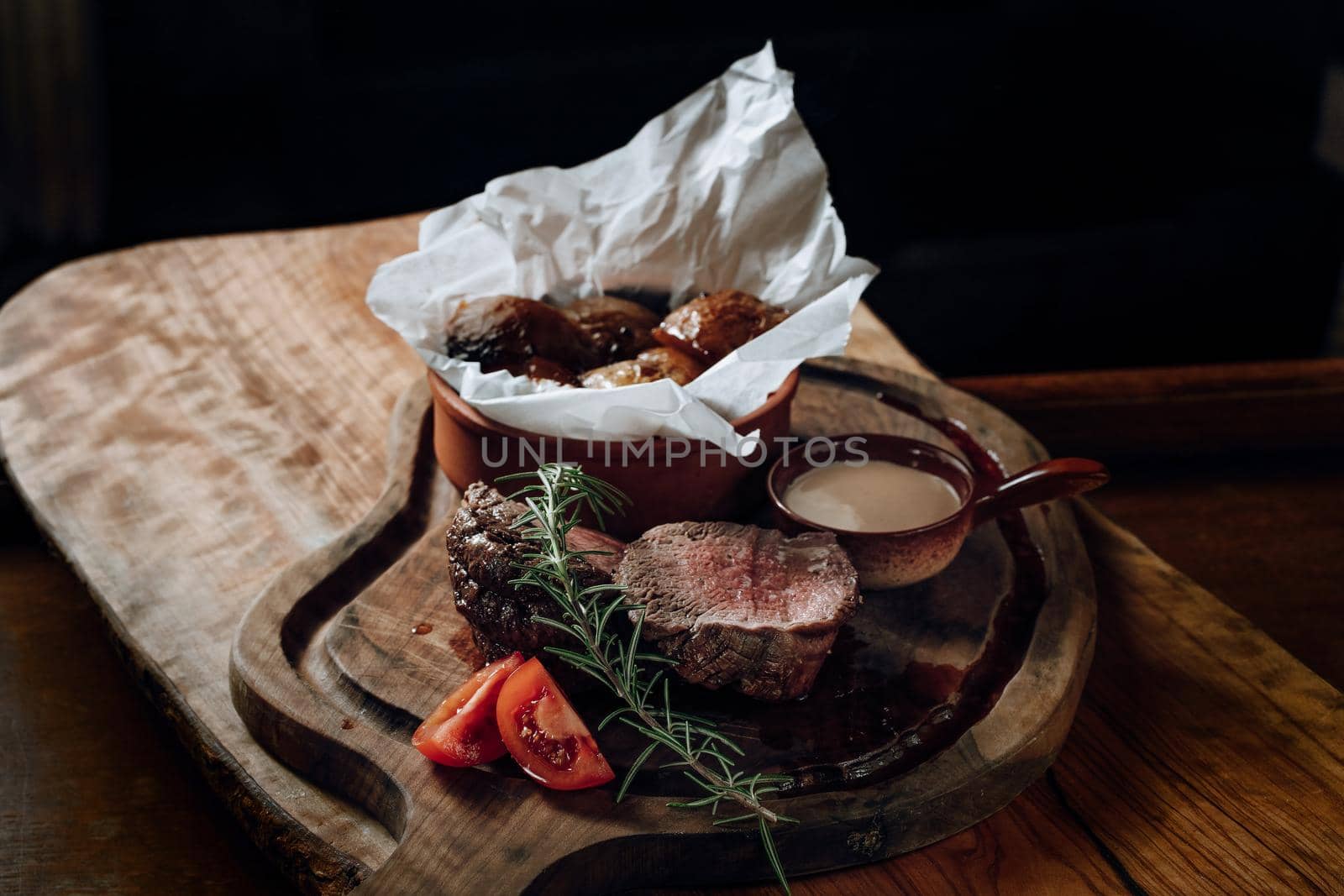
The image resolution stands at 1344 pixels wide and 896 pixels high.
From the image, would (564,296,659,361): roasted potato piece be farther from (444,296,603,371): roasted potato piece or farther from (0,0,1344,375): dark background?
(0,0,1344,375): dark background

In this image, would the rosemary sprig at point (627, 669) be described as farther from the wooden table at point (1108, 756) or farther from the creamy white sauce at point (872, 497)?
the creamy white sauce at point (872, 497)

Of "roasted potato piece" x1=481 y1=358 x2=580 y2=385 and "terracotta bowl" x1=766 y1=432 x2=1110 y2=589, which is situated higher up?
"roasted potato piece" x1=481 y1=358 x2=580 y2=385

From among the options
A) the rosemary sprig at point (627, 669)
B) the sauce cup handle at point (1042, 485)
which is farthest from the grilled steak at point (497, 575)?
Result: the sauce cup handle at point (1042, 485)

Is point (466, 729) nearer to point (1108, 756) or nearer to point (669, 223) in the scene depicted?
point (1108, 756)

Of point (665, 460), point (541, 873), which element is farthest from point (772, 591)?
point (541, 873)

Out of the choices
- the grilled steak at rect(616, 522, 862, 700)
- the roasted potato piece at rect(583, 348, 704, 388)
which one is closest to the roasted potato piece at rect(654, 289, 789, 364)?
the roasted potato piece at rect(583, 348, 704, 388)
